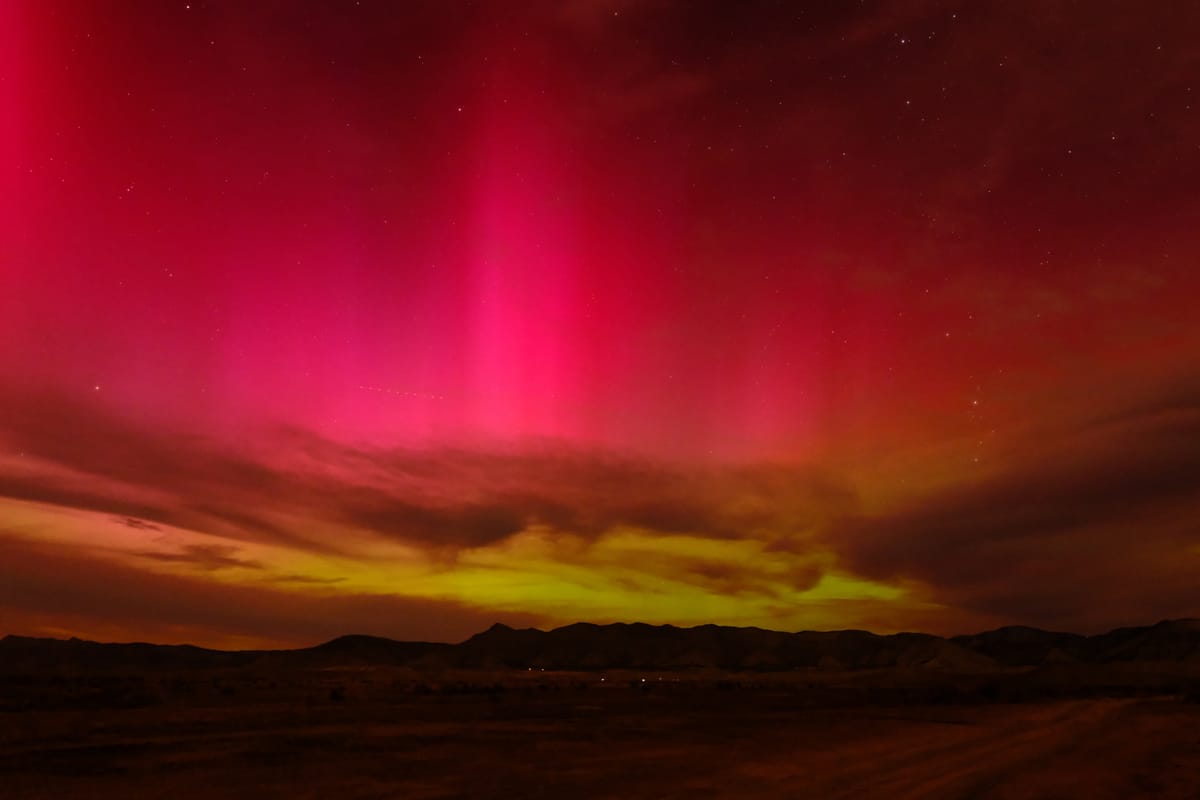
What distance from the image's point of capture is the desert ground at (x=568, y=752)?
19750mm

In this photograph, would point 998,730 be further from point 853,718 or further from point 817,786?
point 817,786

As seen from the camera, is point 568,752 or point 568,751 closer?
point 568,752

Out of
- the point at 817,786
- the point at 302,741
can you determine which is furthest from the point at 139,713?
the point at 817,786

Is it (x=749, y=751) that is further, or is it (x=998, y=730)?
(x=998, y=730)

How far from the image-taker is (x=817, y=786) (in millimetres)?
19938

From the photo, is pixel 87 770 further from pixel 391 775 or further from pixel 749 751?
pixel 749 751

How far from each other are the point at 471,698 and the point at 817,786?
42439mm

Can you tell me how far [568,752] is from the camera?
27141 mm

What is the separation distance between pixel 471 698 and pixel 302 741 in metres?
30.7

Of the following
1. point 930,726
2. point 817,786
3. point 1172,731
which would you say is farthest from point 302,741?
point 1172,731

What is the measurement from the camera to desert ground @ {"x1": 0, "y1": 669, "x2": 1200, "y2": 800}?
64.8 feet

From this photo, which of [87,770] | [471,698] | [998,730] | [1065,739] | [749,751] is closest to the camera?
[87,770]

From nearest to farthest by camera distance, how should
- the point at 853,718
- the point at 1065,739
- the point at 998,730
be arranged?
1. the point at 1065,739
2. the point at 998,730
3. the point at 853,718

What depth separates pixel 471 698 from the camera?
5875cm
